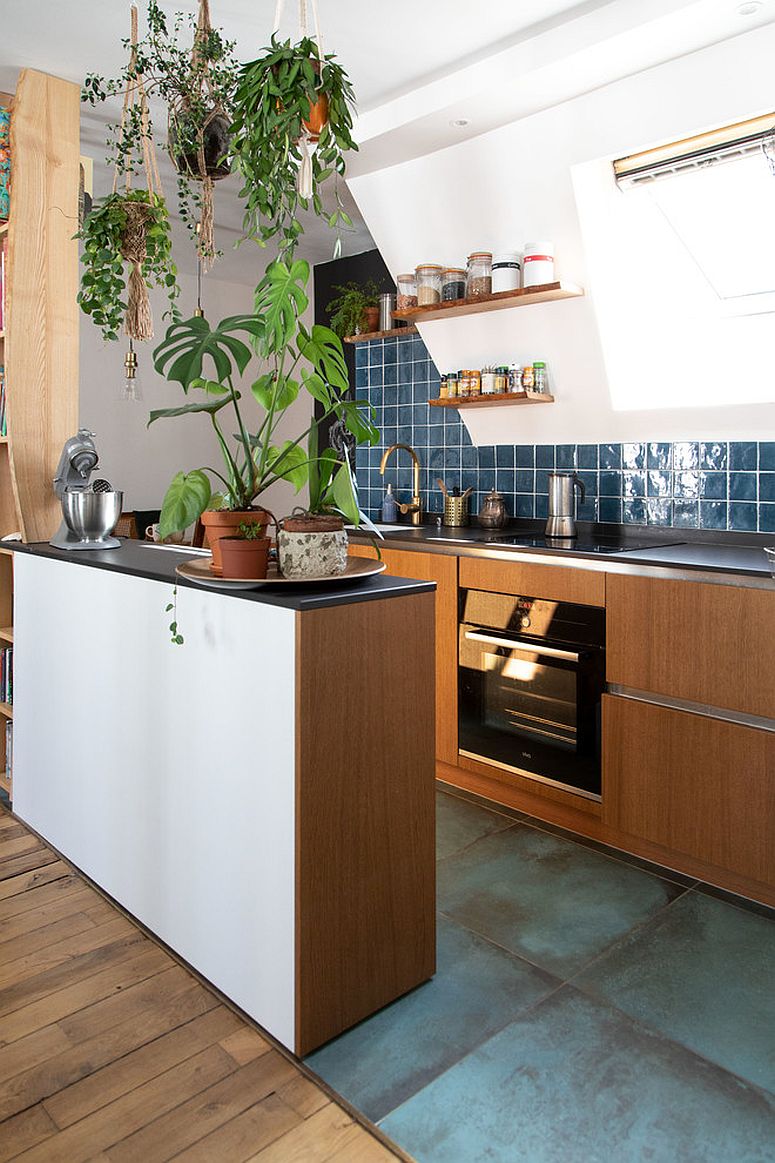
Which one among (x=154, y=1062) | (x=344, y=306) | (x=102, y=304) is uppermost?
(x=344, y=306)

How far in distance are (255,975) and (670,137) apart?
271 cm

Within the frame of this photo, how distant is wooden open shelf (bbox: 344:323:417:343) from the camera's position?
4.11 meters

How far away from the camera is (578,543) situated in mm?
3271

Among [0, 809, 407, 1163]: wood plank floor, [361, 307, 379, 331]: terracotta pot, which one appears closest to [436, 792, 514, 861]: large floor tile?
[0, 809, 407, 1163]: wood plank floor

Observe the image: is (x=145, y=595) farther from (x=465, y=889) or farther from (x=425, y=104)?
(x=425, y=104)

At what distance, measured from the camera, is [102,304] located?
271 cm

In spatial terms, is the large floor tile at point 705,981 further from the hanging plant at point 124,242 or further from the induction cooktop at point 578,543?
the hanging plant at point 124,242

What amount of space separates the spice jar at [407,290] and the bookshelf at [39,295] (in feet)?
4.46

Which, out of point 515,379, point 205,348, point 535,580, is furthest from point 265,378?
point 515,379

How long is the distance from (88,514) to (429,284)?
1.75 meters

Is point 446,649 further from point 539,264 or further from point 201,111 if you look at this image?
point 201,111

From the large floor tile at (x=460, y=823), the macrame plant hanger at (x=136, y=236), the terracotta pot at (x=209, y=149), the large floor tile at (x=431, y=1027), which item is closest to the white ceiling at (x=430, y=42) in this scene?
the macrame plant hanger at (x=136, y=236)

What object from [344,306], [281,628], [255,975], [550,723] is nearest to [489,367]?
[344,306]

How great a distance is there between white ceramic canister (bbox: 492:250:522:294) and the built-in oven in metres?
1.18
